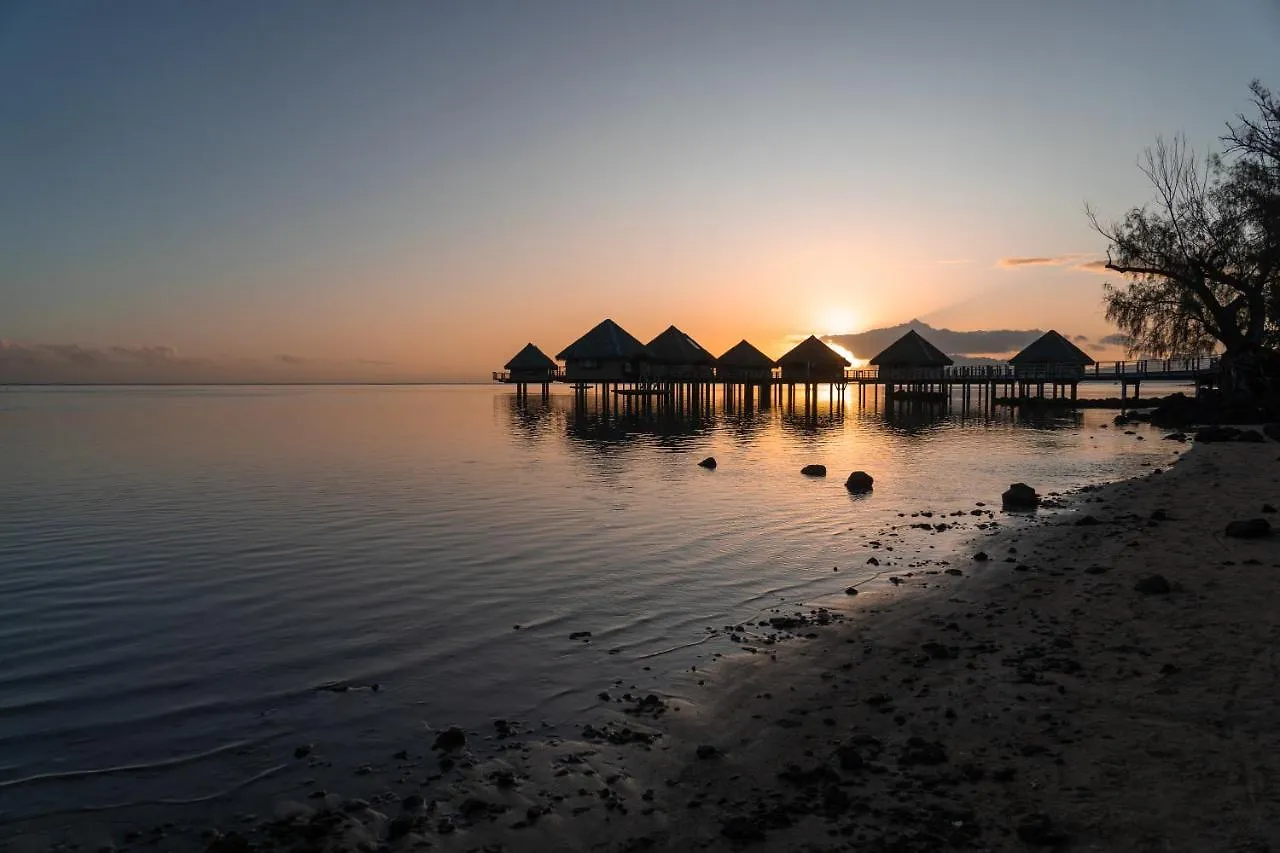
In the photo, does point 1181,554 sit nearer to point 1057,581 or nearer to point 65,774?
point 1057,581

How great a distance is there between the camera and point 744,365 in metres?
78.1

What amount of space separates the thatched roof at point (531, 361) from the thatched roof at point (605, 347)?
325 inches

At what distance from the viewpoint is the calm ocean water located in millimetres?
7105

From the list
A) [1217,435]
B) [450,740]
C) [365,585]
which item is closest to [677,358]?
[1217,435]

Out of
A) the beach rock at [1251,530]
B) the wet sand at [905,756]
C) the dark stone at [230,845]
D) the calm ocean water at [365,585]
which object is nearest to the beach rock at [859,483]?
the calm ocean water at [365,585]

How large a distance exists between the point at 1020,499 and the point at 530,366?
69.9 meters

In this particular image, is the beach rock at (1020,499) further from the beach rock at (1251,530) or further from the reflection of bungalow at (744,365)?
the reflection of bungalow at (744,365)

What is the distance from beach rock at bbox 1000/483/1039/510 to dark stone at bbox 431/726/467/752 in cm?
1533

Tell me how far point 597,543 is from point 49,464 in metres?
25.4

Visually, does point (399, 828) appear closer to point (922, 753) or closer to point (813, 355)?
point (922, 753)

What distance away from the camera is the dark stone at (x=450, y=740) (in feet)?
21.5

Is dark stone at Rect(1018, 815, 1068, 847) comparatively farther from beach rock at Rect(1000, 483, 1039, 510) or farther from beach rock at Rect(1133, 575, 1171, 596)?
beach rock at Rect(1000, 483, 1039, 510)

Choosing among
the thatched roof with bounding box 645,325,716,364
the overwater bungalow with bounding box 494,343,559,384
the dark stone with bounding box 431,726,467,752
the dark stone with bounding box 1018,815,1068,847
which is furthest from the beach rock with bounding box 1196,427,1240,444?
the overwater bungalow with bounding box 494,343,559,384

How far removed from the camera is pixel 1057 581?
1071 cm
